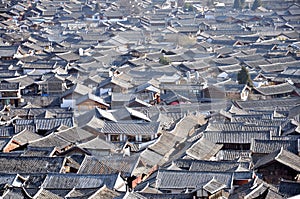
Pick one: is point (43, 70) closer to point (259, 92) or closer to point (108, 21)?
point (259, 92)

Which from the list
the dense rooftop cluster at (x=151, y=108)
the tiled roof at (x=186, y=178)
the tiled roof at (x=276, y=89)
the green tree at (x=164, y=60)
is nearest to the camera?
the tiled roof at (x=186, y=178)

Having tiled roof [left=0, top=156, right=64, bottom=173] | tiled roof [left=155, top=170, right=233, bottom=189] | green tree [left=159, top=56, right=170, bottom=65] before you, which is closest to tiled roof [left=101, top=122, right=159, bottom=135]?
tiled roof [left=0, top=156, right=64, bottom=173]

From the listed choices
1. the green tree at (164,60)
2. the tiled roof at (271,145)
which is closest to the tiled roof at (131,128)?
the tiled roof at (271,145)

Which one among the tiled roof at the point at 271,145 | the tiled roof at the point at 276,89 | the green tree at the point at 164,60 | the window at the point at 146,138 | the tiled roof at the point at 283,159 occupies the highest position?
the tiled roof at the point at 283,159

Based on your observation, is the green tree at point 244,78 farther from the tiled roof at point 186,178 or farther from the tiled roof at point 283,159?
the tiled roof at point 186,178

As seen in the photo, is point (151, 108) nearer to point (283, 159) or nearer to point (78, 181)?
point (283, 159)

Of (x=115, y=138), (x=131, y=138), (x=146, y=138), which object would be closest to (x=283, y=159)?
(x=146, y=138)

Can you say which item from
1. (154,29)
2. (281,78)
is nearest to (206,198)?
(281,78)

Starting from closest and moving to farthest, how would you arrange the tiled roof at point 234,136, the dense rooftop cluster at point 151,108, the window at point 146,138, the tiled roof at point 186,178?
1. the tiled roof at point 186,178
2. the dense rooftop cluster at point 151,108
3. the tiled roof at point 234,136
4. the window at point 146,138
